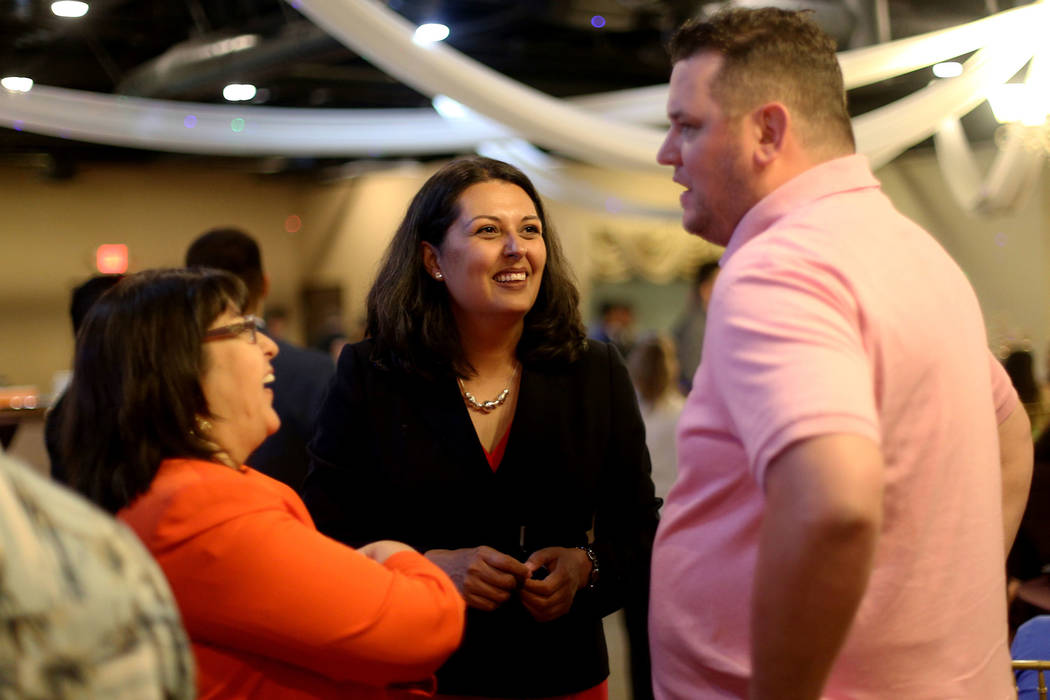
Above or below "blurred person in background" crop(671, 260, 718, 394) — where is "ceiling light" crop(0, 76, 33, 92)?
above

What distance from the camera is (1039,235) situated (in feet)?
36.0

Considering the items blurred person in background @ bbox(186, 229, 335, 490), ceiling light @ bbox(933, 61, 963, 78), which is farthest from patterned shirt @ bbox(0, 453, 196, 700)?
ceiling light @ bbox(933, 61, 963, 78)

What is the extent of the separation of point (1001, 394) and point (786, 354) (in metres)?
→ 0.60

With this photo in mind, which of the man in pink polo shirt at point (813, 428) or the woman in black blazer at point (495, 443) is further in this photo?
the woman in black blazer at point (495, 443)

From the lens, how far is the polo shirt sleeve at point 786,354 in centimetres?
95

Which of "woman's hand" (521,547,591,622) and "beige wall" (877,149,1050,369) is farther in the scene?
"beige wall" (877,149,1050,369)

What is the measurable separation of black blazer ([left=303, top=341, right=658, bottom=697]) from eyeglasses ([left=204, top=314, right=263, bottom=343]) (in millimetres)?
444

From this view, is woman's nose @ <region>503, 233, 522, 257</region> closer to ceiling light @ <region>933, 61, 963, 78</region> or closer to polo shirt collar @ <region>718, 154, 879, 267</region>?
polo shirt collar @ <region>718, 154, 879, 267</region>

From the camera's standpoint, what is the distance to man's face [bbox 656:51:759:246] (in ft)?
3.84

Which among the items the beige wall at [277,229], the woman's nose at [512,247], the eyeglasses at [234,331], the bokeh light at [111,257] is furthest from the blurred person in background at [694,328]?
the bokeh light at [111,257]

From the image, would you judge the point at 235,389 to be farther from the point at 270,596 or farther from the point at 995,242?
the point at 995,242

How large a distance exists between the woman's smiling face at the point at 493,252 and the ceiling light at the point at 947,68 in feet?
18.2

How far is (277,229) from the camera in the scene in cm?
1251

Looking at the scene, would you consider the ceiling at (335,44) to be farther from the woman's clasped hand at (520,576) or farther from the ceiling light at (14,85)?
the woman's clasped hand at (520,576)
